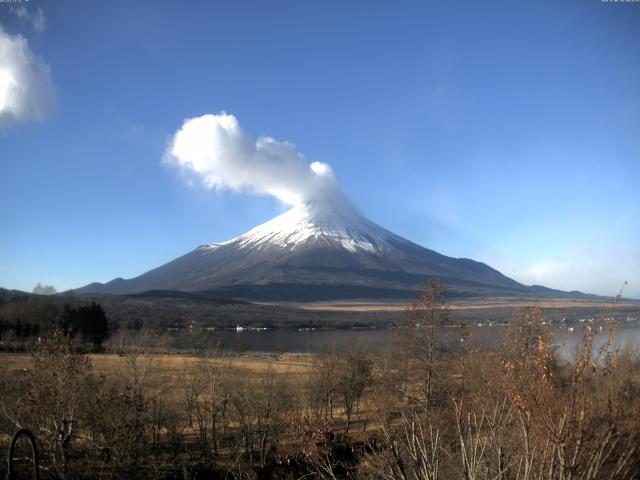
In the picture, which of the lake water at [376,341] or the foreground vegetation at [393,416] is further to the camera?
the lake water at [376,341]

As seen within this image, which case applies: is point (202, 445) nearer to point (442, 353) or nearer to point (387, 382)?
point (387, 382)

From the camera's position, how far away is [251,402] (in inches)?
816

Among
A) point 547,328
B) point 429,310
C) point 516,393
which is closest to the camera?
point 516,393

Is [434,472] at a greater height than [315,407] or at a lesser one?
greater

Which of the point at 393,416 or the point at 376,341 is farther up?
the point at 393,416

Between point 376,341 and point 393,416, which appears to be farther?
point 376,341

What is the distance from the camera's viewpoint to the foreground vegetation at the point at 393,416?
18.4ft

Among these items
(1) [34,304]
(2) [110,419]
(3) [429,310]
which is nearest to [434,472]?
(2) [110,419]

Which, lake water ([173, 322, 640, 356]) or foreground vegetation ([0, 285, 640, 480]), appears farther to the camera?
lake water ([173, 322, 640, 356])

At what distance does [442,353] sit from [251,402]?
27.9 feet

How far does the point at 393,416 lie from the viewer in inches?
982

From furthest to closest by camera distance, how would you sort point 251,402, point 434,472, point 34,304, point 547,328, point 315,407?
point 34,304 < point 315,407 < point 251,402 < point 547,328 < point 434,472

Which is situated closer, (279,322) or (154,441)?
(154,441)

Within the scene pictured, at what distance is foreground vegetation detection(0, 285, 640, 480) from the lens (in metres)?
5.59
